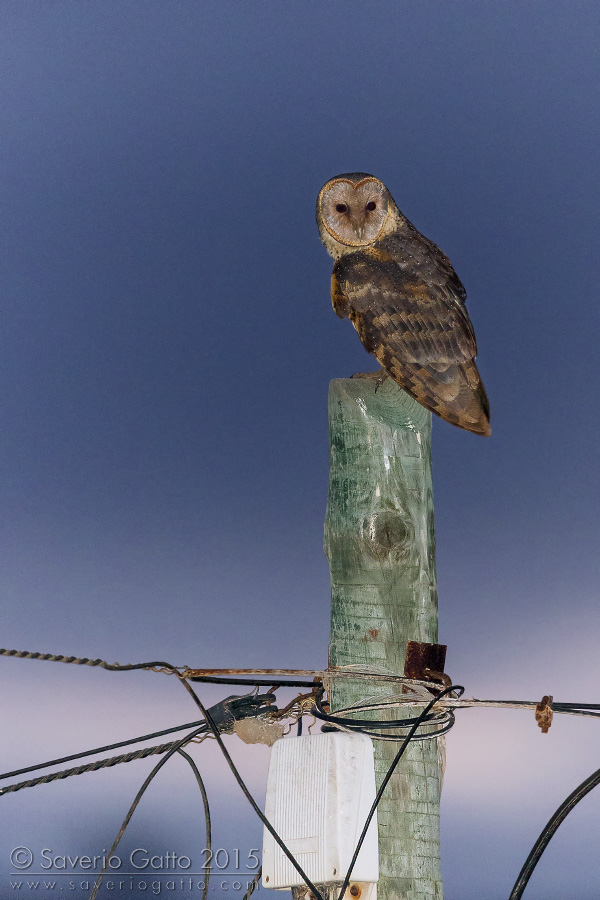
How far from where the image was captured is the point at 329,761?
2.09m

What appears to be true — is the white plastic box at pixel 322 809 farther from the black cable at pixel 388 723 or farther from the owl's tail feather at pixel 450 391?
the owl's tail feather at pixel 450 391

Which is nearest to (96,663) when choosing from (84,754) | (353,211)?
(84,754)

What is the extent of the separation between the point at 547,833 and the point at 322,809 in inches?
19.8

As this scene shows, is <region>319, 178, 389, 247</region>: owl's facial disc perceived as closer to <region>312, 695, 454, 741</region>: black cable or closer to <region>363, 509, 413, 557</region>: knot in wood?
<region>363, 509, 413, 557</region>: knot in wood

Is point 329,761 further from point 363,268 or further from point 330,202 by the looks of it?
point 330,202

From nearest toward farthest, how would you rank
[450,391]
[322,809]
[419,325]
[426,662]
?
[322,809] → [426,662] → [450,391] → [419,325]

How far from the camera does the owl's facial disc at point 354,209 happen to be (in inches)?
144

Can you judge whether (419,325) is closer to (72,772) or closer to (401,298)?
(401,298)

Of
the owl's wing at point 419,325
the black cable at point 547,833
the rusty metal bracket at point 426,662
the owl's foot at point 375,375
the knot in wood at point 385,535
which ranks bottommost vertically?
the black cable at point 547,833

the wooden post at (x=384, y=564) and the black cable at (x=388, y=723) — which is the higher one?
the wooden post at (x=384, y=564)

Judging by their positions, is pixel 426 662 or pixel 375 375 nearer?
pixel 426 662

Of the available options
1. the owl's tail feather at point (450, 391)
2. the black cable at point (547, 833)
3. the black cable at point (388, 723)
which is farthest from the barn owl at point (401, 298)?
the black cable at point (547, 833)

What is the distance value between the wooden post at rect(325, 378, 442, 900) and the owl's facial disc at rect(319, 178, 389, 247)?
130 cm

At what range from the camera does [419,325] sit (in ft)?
10.9
